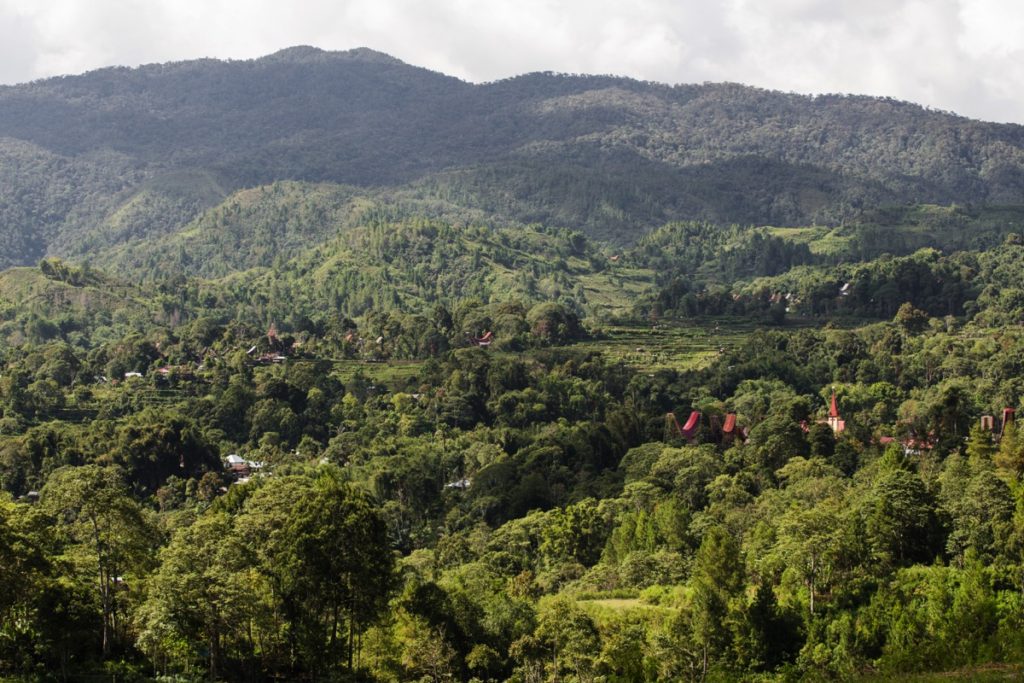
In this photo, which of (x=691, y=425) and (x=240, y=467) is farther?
(x=691, y=425)

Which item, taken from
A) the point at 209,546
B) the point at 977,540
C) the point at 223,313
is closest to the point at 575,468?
the point at 977,540

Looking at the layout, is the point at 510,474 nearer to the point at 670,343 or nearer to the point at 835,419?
the point at 835,419

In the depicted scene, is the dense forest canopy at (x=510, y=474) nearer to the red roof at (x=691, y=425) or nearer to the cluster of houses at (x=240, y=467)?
the red roof at (x=691, y=425)

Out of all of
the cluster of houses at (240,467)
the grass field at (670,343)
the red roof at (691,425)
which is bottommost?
the cluster of houses at (240,467)

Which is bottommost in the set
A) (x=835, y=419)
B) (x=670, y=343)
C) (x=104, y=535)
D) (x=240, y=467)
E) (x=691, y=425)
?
(x=240, y=467)

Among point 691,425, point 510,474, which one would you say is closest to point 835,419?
point 691,425

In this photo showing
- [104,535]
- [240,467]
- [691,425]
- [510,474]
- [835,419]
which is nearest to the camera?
[104,535]

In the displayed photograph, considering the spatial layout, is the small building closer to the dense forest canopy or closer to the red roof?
the dense forest canopy

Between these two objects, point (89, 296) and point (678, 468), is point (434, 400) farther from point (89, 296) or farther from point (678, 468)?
point (89, 296)

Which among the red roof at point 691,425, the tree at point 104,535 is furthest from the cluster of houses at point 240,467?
the tree at point 104,535

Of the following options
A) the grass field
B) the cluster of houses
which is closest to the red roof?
the grass field

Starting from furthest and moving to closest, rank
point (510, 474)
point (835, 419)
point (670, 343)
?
point (670, 343) → point (835, 419) → point (510, 474)
